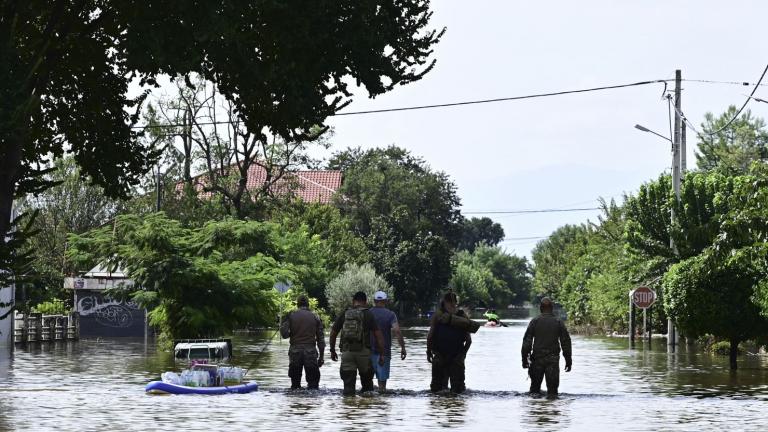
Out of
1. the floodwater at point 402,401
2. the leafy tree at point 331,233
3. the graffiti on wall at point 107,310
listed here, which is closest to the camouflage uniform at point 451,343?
the floodwater at point 402,401

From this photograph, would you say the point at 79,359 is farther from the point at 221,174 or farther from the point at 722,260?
the point at 221,174

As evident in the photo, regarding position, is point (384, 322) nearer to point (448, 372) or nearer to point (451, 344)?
point (451, 344)

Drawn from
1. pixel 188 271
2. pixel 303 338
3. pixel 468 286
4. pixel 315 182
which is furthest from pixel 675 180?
pixel 468 286

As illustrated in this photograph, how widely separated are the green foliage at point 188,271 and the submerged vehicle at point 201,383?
1507 cm

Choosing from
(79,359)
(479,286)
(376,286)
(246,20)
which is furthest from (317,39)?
(479,286)

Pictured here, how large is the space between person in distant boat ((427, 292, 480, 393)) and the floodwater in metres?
0.46

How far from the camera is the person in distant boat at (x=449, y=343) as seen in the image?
2375 cm

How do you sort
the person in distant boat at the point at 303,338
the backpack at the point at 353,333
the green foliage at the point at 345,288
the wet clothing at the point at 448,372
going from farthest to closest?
the green foliage at the point at 345,288 → the person in distant boat at the point at 303,338 → the wet clothing at the point at 448,372 → the backpack at the point at 353,333

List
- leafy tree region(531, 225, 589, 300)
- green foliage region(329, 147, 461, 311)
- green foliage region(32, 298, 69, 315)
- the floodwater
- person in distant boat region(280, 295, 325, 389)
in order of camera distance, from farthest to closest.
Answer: green foliage region(329, 147, 461, 311) → leafy tree region(531, 225, 589, 300) → green foliage region(32, 298, 69, 315) → person in distant boat region(280, 295, 325, 389) → the floodwater

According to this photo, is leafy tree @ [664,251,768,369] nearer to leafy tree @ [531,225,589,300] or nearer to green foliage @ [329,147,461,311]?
leafy tree @ [531,225,589,300]

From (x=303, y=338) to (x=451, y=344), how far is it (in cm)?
269

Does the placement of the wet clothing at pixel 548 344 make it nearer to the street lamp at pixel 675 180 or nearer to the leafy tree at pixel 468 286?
the street lamp at pixel 675 180

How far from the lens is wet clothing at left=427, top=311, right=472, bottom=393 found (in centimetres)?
2377

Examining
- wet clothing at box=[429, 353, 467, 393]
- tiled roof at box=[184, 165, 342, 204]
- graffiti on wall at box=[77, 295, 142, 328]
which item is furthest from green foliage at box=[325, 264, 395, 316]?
wet clothing at box=[429, 353, 467, 393]
